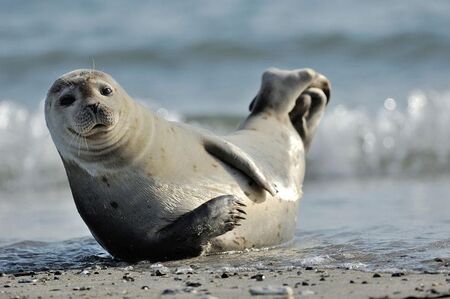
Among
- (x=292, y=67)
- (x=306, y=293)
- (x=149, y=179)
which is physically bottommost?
(x=306, y=293)

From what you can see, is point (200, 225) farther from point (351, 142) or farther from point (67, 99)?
point (351, 142)

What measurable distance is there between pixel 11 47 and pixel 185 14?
113 inches

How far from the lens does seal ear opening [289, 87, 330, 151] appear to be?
791cm

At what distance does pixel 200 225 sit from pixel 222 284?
0.86m

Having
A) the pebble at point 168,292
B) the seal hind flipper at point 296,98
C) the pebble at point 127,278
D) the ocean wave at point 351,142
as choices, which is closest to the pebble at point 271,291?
the pebble at point 168,292

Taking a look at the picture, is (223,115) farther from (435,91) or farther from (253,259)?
(253,259)

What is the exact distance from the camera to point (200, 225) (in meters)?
6.02

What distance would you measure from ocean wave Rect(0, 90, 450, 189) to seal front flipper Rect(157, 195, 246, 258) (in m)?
4.96

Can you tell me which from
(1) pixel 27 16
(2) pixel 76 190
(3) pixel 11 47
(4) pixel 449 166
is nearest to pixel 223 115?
(4) pixel 449 166

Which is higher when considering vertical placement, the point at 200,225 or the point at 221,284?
the point at 200,225

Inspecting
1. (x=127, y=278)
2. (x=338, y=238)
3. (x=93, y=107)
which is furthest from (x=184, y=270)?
(x=338, y=238)

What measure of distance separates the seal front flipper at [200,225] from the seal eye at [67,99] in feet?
2.61

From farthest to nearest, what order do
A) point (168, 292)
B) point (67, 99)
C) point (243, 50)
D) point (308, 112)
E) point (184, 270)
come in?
point (243, 50), point (308, 112), point (67, 99), point (184, 270), point (168, 292)

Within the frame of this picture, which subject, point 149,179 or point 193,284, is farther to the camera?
point 149,179
